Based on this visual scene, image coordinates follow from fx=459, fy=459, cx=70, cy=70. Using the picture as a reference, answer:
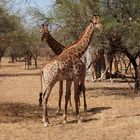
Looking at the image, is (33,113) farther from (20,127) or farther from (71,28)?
(71,28)

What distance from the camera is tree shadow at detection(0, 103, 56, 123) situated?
12941mm

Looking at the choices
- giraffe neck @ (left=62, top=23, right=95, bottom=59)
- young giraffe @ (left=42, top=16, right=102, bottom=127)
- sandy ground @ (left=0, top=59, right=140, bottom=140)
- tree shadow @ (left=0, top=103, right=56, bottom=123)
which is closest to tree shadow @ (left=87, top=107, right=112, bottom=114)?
sandy ground @ (left=0, top=59, right=140, bottom=140)

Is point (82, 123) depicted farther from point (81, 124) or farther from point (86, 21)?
point (86, 21)

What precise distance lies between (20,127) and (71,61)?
220 cm

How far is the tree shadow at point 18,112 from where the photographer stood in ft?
42.5

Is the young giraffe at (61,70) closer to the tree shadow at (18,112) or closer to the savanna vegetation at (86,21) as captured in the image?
the tree shadow at (18,112)

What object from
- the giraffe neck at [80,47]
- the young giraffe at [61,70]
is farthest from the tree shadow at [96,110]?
the giraffe neck at [80,47]

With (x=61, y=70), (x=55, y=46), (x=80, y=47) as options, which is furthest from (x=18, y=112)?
(x=80, y=47)

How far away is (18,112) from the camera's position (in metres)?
14.3

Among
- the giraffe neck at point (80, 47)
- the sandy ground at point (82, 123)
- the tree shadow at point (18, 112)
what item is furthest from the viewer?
the tree shadow at point (18, 112)

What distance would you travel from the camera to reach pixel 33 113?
14039mm

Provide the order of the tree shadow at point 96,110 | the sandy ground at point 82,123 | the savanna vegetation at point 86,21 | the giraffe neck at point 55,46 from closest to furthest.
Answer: the sandy ground at point 82,123, the tree shadow at point 96,110, the giraffe neck at point 55,46, the savanna vegetation at point 86,21

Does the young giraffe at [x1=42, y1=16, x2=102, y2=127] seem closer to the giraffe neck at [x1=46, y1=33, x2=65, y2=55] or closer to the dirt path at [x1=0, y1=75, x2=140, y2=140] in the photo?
the dirt path at [x1=0, y1=75, x2=140, y2=140]

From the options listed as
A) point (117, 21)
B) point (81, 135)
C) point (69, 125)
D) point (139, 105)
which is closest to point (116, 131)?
point (81, 135)
